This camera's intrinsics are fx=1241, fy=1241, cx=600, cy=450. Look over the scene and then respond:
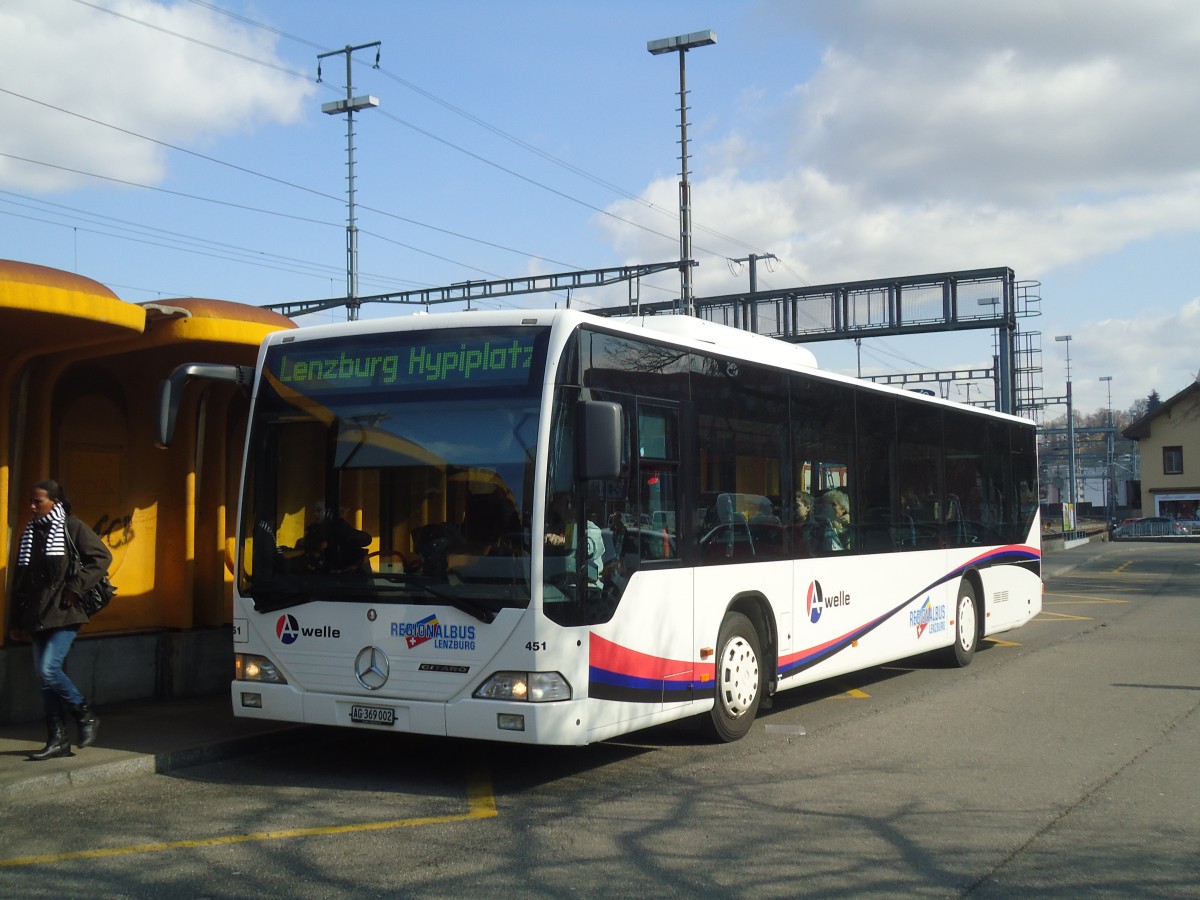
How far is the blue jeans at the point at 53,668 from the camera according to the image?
8.44m

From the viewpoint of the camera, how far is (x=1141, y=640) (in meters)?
17.0

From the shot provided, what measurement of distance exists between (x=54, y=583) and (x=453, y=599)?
2.92 metres

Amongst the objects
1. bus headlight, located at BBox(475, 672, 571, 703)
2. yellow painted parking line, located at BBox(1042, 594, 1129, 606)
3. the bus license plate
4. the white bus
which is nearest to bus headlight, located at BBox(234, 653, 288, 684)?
the white bus

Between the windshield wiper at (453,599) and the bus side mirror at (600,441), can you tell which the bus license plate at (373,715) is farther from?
the bus side mirror at (600,441)

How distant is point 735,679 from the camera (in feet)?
30.8

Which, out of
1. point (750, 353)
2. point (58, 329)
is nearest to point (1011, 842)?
point (750, 353)

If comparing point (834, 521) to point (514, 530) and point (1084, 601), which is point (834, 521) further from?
point (1084, 601)

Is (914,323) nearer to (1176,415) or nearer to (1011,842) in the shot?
(1011,842)

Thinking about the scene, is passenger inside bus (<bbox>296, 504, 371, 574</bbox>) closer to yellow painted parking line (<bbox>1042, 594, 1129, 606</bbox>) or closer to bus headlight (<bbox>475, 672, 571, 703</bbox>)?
bus headlight (<bbox>475, 672, 571, 703</bbox>)

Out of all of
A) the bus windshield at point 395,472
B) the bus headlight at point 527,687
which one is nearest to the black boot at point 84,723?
the bus windshield at point 395,472

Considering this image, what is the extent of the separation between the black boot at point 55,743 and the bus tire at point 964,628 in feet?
31.1

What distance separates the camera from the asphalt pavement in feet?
26.2

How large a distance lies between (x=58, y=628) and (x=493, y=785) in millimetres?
3164

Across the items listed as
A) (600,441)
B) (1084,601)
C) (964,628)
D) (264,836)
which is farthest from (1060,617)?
(264,836)
